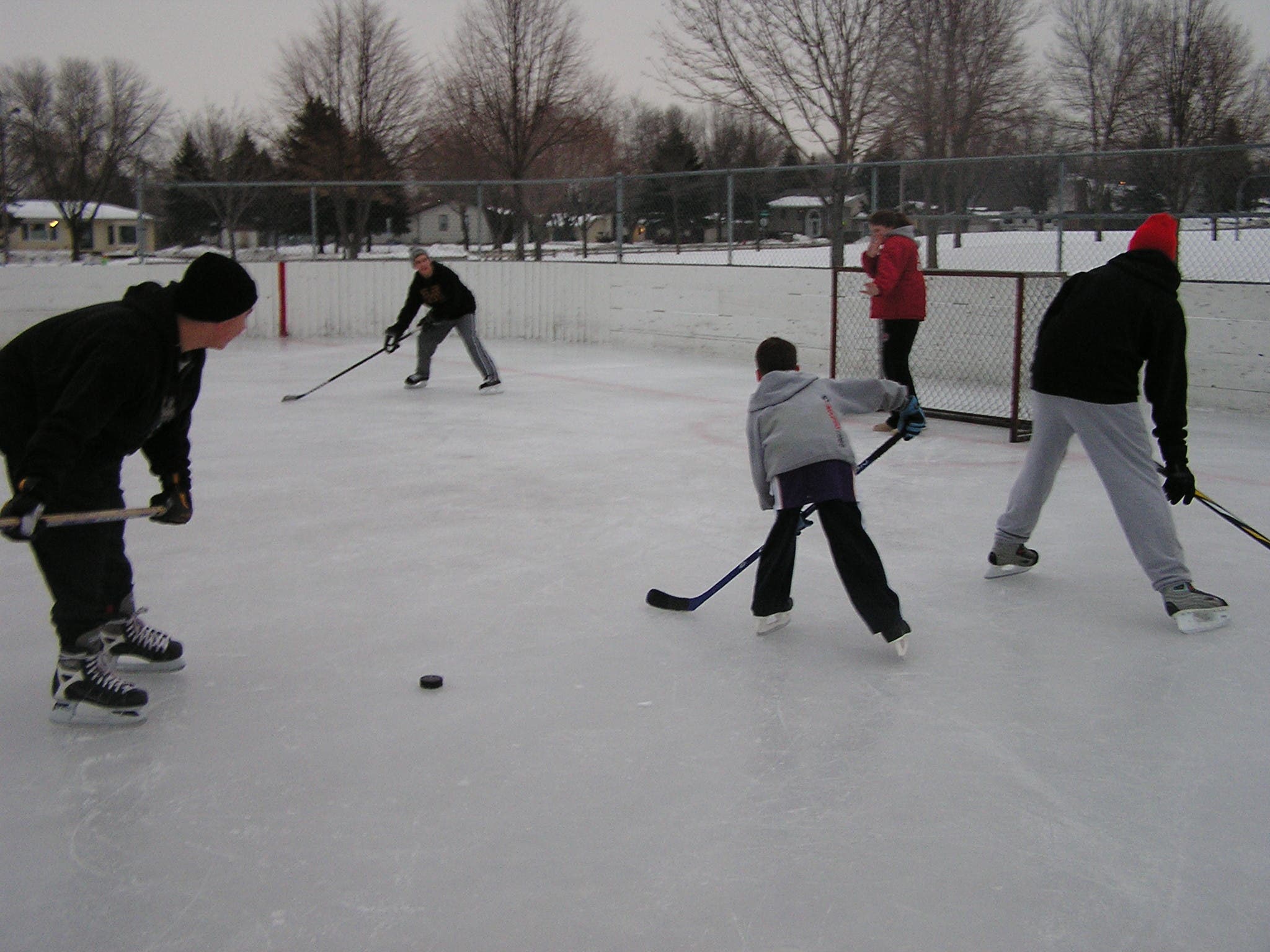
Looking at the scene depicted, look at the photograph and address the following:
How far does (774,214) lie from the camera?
12125 mm

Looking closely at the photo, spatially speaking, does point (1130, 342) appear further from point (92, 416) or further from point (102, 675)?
point (102, 675)

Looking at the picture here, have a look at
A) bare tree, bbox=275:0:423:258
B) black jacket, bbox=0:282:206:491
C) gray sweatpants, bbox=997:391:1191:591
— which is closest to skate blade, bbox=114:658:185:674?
black jacket, bbox=0:282:206:491

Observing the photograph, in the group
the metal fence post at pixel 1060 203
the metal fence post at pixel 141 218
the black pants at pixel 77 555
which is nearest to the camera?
the black pants at pixel 77 555

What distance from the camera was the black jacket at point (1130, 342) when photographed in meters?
3.78

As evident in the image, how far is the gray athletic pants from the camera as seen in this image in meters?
9.44

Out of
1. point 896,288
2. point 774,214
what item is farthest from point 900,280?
point 774,214

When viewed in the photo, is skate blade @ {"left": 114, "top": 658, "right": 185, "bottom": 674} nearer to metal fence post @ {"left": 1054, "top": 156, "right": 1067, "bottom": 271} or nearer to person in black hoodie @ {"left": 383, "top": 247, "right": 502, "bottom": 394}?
person in black hoodie @ {"left": 383, "top": 247, "right": 502, "bottom": 394}

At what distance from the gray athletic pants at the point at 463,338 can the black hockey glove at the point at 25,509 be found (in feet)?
21.8

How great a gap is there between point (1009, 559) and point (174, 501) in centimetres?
295

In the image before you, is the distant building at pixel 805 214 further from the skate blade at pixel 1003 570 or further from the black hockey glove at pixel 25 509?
the black hockey glove at pixel 25 509

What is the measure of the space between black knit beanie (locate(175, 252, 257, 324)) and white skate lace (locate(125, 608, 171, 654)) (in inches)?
37.6

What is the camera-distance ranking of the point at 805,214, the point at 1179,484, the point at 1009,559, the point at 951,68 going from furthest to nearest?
1. the point at 951,68
2. the point at 805,214
3. the point at 1009,559
4. the point at 1179,484

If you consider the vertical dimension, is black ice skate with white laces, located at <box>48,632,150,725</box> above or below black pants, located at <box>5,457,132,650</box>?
below

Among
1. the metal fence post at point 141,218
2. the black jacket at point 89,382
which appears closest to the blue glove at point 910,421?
the black jacket at point 89,382
